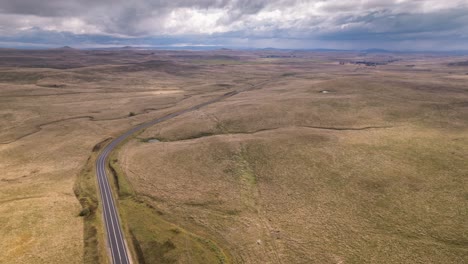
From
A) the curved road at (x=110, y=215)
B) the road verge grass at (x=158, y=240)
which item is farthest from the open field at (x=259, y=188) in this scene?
the curved road at (x=110, y=215)

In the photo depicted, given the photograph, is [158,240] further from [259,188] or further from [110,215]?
[259,188]

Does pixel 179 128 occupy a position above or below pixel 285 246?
above

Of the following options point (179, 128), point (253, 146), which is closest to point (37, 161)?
point (179, 128)

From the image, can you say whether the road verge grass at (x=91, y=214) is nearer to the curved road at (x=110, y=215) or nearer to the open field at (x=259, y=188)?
the open field at (x=259, y=188)

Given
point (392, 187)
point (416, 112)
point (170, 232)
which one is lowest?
point (170, 232)

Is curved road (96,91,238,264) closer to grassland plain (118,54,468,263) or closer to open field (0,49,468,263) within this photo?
open field (0,49,468,263)

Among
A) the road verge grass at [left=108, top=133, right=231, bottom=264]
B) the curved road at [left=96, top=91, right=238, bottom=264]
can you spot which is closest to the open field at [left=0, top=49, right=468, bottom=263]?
the road verge grass at [left=108, top=133, right=231, bottom=264]

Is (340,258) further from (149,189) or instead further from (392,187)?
(149,189)

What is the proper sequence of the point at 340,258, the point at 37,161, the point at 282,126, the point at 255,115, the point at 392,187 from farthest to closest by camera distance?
the point at 255,115, the point at 282,126, the point at 37,161, the point at 392,187, the point at 340,258
